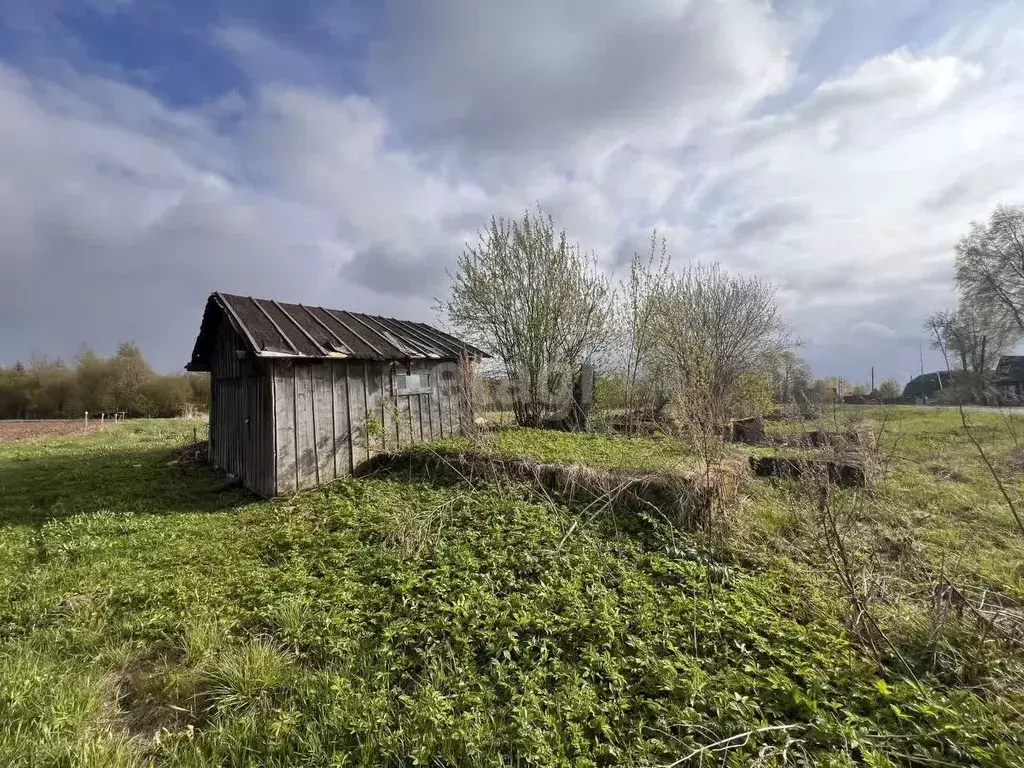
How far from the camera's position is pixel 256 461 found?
8.88m

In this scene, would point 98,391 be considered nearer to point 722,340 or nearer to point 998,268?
point 722,340

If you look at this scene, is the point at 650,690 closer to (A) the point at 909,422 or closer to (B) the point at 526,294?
(B) the point at 526,294

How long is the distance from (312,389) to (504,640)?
266 inches

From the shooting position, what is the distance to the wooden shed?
27.8 feet

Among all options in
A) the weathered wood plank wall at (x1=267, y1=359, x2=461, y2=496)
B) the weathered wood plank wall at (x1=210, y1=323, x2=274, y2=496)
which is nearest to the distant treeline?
the weathered wood plank wall at (x1=210, y1=323, x2=274, y2=496)

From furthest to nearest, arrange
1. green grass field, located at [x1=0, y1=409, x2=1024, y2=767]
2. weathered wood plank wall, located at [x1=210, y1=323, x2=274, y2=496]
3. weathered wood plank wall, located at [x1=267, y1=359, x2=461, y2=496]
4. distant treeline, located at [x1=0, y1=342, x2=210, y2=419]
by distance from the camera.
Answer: distant treeline, located at [x1=0, y1=342, x2=210, y2=419] → weathered wood plank wall, located at [x1=210, y1=323, x2=274, y2=496] → weathered wood plank wall, located at [x1=267, y1=359, x2=461, y2=496] → green grass field, located at [x1=0, y1=409, x2=1024, y2=767]

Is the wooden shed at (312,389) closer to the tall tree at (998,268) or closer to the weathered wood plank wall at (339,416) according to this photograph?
the weathered wood plank wall at (339,416)

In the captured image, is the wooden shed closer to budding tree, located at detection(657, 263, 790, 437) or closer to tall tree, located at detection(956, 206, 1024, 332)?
budding tree, located at detection(657, 263, 790, 437)

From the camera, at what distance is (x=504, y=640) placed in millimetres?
3750

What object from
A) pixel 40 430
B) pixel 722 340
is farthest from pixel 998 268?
pixel 40 430

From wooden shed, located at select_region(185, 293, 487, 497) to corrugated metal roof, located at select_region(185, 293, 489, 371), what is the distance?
0.09ft

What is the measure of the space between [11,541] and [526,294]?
39.0 ft

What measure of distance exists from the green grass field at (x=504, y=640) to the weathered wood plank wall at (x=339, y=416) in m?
1.76

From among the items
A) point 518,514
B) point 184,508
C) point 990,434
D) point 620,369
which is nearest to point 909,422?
point 990,434
